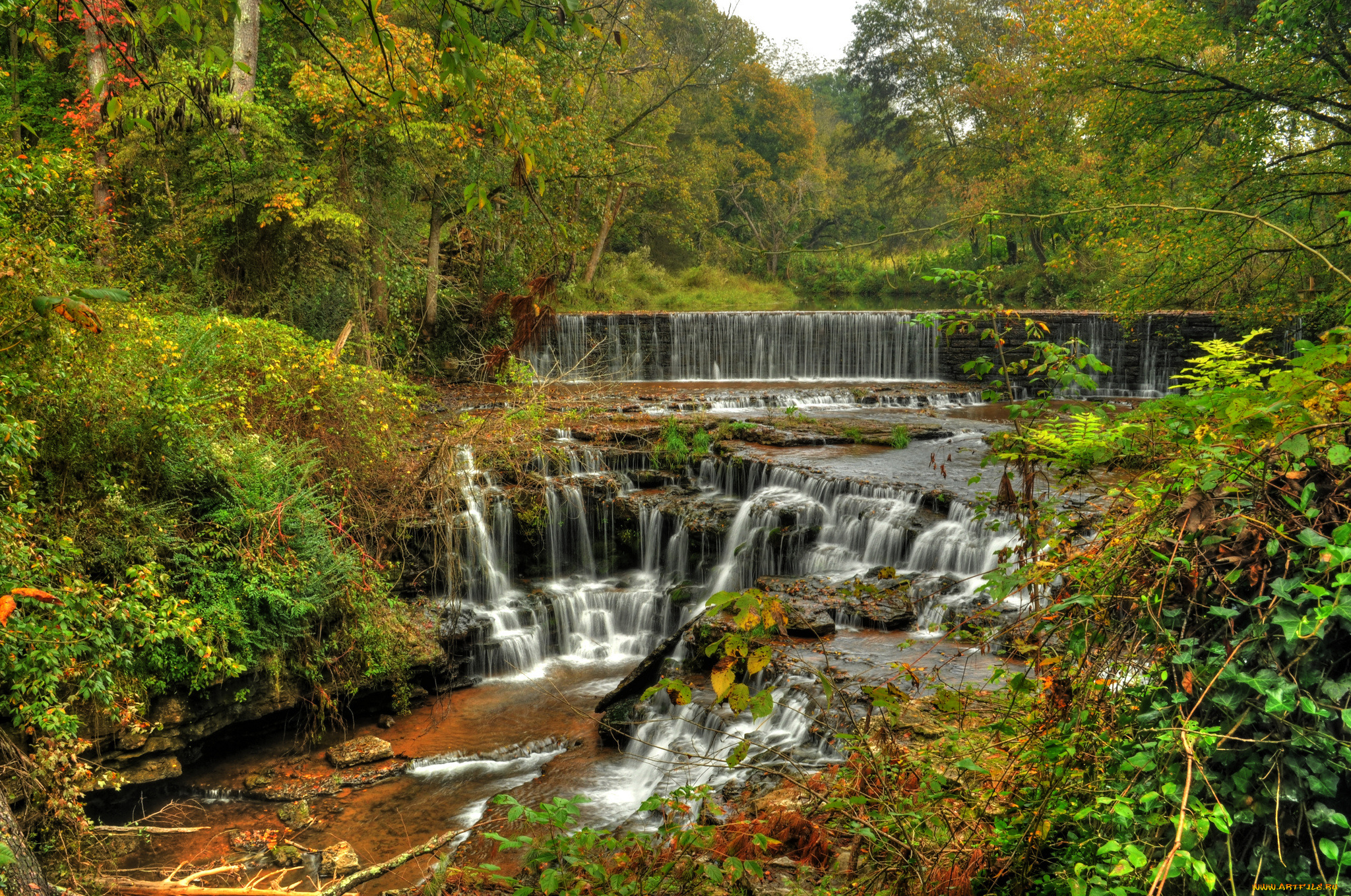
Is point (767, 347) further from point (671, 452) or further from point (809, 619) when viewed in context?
point (809, 619)

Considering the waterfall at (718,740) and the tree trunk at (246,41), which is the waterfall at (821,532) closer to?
the waterfall at (718,740)

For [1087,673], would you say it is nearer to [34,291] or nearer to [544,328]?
[34,291]

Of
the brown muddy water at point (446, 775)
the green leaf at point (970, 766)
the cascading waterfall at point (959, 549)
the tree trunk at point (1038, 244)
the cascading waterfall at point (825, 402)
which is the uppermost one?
the tree trunk at point (1038, 244)

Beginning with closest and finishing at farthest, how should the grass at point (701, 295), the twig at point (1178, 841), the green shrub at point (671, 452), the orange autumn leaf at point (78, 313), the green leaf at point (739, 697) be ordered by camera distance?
the twig at point (1178, 841), the orange autumn leaf at point (78, 313), the green leaf at point (739, 697), the green shrub at point (671, 452), the grass at point (701, 295)

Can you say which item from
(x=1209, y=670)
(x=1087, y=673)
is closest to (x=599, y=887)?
(x=1087, y=673)

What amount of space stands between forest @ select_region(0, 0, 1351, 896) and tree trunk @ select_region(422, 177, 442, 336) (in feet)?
0.94

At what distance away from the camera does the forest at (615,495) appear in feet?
7.45

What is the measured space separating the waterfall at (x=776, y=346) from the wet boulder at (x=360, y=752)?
553 inches

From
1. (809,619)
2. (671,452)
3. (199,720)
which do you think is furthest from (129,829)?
(671,452)

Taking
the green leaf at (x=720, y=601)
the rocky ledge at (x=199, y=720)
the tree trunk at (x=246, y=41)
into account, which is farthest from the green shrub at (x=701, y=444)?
the green leaf at (x=720, y=601)

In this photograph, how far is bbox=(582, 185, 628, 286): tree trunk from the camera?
78.1ft

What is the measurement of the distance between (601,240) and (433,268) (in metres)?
10.3

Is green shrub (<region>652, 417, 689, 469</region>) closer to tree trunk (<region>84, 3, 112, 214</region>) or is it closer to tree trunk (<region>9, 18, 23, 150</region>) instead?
tree trunk (<region>84, 3, 112, 214</region>)

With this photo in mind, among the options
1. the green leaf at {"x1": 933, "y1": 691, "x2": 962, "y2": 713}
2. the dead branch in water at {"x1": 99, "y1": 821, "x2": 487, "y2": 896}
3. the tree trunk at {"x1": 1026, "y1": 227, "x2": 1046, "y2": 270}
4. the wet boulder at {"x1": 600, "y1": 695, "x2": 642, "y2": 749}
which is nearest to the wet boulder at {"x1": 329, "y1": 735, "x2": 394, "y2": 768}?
the dead branch in water at {"x1": 99, "y1": 821, "x2": 487, "y2": 896}
